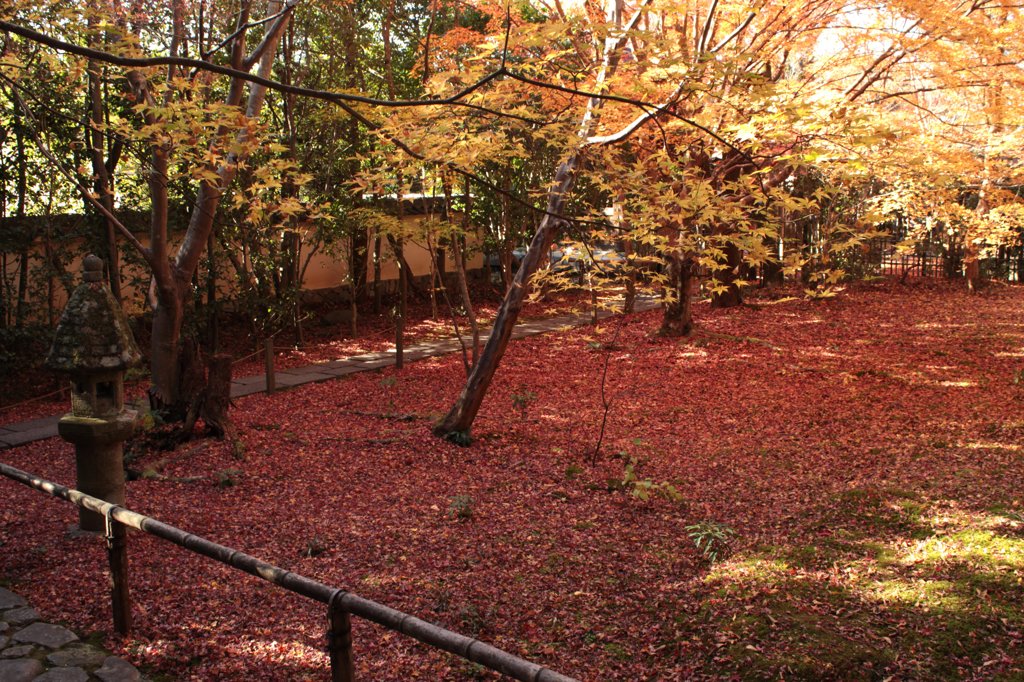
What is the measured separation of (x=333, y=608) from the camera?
117 inches

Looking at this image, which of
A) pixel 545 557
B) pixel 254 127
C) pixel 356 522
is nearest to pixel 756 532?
pixel 545 557

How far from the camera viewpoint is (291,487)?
6703mm

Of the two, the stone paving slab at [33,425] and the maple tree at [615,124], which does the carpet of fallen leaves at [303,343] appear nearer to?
the stone paving slab at [33,425]

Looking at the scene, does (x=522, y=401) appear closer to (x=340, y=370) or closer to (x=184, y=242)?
(x=340, y=370)

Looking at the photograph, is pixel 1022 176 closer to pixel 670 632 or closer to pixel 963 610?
pixel 963 610

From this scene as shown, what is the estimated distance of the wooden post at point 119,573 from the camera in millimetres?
3885

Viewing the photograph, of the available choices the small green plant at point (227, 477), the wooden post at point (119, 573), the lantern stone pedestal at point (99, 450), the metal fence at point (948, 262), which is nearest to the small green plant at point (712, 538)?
the wooden post at point (119, 573)

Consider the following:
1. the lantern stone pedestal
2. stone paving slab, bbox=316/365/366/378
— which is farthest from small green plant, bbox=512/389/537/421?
the lantern stone pedestal

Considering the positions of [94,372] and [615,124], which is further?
[615,124]

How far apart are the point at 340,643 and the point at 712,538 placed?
10.4 feet

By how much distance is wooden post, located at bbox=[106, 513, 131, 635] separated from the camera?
12.7ft

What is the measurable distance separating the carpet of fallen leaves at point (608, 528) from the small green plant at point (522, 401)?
0.07 meters

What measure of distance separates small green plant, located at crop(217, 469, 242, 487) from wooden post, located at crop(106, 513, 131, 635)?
271cm

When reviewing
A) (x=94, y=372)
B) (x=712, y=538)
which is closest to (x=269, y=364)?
(x=94, y=372)
